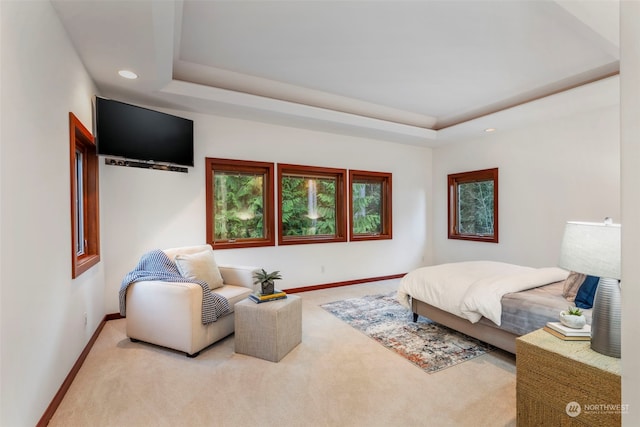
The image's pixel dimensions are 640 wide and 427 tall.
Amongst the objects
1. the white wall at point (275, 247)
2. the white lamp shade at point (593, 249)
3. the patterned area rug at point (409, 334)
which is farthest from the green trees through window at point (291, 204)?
the white lamp shade at point (593, 249)

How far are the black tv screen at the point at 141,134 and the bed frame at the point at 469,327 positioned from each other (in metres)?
3.19

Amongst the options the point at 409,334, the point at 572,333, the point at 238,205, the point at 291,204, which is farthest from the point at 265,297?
the point at 291,204

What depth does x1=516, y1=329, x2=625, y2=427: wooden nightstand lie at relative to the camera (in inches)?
53.7

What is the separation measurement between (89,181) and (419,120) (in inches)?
191

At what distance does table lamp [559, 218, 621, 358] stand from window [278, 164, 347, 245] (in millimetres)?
3660

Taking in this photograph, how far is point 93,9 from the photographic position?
205cm

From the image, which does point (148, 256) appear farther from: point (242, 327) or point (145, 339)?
point (242, 327)

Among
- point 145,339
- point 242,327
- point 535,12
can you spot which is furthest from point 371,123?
point 145,339

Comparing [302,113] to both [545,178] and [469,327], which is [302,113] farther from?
[545,178]

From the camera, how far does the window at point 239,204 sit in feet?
13.8

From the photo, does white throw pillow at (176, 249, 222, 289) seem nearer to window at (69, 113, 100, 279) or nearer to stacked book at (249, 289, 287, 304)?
stacked book at (249, 289, 287, 304)

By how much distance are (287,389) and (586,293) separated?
236 cm

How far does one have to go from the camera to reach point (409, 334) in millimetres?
3137

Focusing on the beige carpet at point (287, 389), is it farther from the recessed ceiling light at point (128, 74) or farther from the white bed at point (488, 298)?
the recessed ceiling light at point (128, 74)
